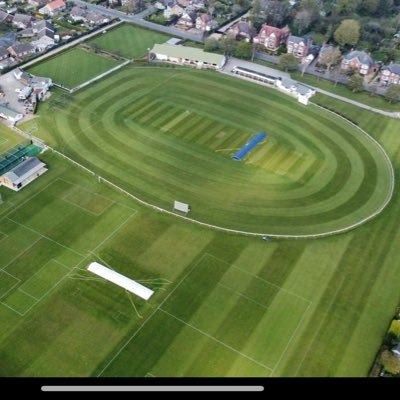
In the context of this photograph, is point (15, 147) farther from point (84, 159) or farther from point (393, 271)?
point (393, 271)

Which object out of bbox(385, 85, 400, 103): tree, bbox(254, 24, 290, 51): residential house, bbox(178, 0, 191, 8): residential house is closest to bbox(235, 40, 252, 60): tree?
bbox(254, 24, 290, 51): residential house

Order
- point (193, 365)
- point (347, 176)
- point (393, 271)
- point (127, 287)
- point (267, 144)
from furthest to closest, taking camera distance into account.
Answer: point (267, 144)
point (347, 176)
point (393, 271)
point (127, 287)
point (193, 365)

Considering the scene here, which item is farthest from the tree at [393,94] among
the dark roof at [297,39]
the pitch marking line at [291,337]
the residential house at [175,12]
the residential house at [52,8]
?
the residential house at [52,8]

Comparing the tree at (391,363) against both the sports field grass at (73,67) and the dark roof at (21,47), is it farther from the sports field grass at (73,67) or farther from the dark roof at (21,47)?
the dark roof at (21,47)

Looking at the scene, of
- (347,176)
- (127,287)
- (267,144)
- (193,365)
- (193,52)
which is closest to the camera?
(193,365)

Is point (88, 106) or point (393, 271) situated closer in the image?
Answer: point (393, 271)

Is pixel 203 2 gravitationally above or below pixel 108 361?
above

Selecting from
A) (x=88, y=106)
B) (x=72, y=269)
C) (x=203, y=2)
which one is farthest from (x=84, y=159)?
(x=203, y=2)
